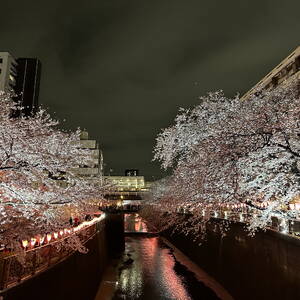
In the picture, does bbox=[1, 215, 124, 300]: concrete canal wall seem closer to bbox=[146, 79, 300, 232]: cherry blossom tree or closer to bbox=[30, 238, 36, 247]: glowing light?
bbox=[30, 238, 36, 247]: glowing light

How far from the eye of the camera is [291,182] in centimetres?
1109

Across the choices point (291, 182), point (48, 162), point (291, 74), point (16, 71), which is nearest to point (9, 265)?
point (48, 162)

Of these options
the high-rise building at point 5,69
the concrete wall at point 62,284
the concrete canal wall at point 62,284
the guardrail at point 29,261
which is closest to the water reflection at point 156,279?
the concrete canal wall at point 62,284

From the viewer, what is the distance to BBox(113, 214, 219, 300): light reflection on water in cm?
2070

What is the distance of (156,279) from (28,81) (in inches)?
2570

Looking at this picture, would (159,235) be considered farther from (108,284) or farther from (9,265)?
(9,265)

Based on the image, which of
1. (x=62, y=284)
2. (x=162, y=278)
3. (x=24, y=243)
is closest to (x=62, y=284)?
(x=62, y=284)

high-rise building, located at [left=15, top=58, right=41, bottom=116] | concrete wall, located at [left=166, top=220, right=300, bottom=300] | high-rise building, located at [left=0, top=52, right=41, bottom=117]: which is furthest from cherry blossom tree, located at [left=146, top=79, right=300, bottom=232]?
high-rise building, located at [left=15, top=58, right=41, bottom=116]

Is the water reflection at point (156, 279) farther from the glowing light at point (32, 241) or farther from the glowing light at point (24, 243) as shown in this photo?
the glowing light at point (24, 243)

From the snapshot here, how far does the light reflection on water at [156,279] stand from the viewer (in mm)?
20703

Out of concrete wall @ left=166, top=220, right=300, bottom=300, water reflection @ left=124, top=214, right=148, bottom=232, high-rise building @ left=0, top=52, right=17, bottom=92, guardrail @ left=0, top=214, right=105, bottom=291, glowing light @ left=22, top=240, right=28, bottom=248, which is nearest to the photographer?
guardrail @ left=0, top=214, right=105, bottom=291

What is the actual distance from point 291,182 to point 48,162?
9.00 metres

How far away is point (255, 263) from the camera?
16.1 m

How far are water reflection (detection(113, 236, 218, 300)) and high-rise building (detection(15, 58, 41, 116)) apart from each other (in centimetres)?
5335
